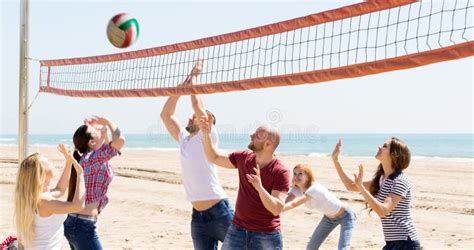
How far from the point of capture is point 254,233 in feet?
14.7

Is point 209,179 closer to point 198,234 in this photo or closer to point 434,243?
point 198,234

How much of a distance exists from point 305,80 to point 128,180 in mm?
12943

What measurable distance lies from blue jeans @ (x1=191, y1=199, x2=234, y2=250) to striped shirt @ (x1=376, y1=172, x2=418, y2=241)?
1.19 metres

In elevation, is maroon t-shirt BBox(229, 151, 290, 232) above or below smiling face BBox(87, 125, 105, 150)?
below

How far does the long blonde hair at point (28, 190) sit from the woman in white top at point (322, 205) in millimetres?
2498

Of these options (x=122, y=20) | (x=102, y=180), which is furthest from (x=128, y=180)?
(x=102, y=180)

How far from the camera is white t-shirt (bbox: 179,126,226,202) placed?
5082mm

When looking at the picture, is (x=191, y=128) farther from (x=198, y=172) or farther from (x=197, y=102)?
(x=198, y=172)

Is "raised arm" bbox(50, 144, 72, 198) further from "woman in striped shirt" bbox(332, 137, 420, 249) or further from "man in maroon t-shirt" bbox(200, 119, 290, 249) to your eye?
"woman in striped shirt" bbox(332, 137, 420, 249)

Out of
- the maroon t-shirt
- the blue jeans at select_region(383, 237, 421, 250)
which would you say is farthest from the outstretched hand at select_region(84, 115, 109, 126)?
the blue jeans at select_region(383, 237, 421, 250)

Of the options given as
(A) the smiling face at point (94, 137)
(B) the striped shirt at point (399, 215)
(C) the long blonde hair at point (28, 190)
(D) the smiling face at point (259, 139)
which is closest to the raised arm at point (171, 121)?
(A) the smiling face at point (94, 137)

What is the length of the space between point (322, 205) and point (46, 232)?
2730 millimetres

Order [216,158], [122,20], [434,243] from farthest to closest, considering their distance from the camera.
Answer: [434,243] < [122,20] < [216,158]

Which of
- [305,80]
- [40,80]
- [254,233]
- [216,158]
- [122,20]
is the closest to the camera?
[254,233]
